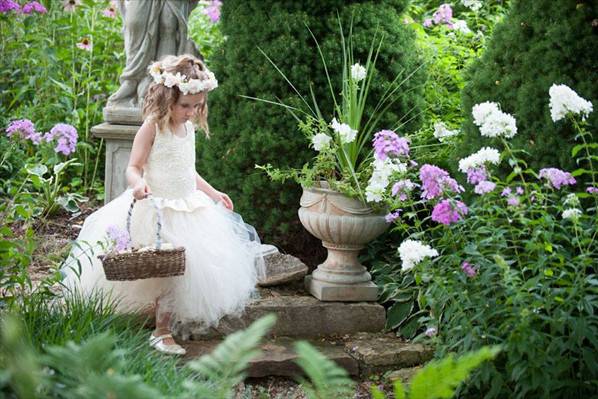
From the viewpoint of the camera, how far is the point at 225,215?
15.6 feet

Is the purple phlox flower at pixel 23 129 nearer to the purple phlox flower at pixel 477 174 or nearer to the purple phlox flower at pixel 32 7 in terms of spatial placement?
the purple phlox flower at pixel 477 174

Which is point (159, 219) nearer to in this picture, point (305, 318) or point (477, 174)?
point (305, 318)

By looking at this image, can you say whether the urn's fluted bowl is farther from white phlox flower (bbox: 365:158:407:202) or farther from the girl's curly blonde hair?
the girl's curly blonde hair

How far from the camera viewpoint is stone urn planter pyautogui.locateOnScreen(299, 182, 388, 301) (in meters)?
4.79

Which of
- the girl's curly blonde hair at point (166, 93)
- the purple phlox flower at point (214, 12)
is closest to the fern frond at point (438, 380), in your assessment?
the girl's curly blonde hair at point (166, 93)

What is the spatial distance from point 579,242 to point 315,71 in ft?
7.09

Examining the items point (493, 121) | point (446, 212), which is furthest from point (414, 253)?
point (493, 121)

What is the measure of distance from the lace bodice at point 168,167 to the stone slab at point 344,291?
89cm

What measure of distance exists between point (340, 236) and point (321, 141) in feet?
1.72

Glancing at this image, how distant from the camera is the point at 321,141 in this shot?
4680 mm

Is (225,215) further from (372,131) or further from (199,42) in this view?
(199,42)

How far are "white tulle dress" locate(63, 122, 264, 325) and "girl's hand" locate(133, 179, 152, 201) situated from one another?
26 centimetres

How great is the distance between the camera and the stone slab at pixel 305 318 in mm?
4695

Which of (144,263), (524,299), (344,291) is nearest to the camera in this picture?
(524,299)
